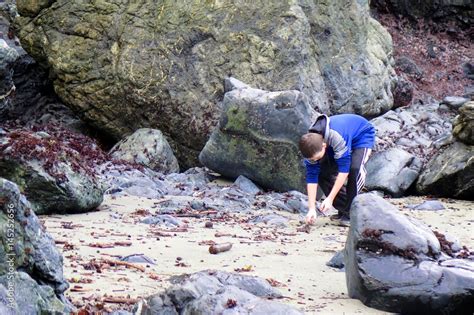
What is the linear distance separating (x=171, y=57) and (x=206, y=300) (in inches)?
407

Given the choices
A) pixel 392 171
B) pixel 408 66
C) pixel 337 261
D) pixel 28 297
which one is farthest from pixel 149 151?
pixel 408 66

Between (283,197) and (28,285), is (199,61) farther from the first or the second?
(28,285)

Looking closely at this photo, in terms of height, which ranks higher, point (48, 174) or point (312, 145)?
point (312, 145)

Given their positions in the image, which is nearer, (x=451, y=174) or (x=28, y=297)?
(x=28, y=297)

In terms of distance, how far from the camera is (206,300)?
422 cm

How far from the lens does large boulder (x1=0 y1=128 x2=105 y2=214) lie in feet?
28.3

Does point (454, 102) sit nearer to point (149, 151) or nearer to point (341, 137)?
point (149, 151)

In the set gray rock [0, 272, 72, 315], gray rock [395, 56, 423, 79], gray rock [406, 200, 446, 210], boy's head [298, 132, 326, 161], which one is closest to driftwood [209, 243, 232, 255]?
boy's head [298, 132, 326, 161]

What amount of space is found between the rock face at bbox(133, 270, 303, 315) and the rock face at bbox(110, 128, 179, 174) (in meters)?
8.54

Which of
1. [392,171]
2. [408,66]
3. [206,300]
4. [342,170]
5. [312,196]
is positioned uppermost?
[206,300]

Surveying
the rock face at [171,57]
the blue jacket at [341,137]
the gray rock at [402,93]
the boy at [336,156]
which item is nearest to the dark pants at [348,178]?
the boy at [336,156]

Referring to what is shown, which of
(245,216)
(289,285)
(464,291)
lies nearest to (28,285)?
(289,285)

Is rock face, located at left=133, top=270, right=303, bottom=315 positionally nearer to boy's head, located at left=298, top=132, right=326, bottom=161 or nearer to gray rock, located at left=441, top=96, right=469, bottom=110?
boy's head, located at left=298, top=132, right=326, bottom=161

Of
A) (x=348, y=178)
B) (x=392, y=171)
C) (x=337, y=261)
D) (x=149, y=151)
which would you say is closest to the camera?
(x=337, y=261)
